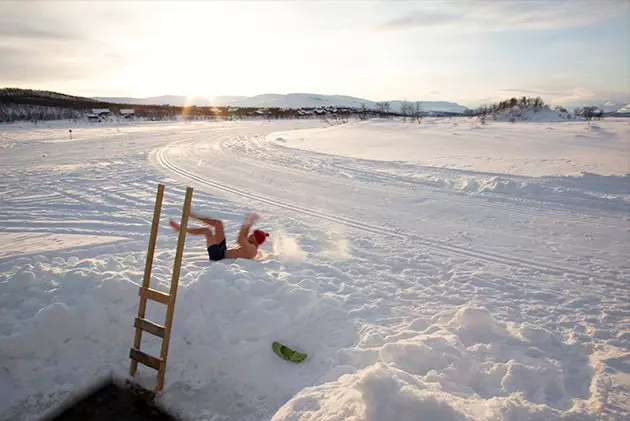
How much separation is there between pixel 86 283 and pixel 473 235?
6899 millimetres

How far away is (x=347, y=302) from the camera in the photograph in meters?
5.50

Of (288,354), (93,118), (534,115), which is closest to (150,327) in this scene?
(288,354)

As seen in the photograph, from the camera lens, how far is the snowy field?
12.9ft

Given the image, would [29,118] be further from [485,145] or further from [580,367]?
[580,367]

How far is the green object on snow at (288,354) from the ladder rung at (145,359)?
1.35m

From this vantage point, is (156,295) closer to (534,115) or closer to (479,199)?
(479,199)

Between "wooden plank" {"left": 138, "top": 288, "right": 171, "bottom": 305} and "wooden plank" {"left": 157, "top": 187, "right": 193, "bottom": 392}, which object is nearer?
"wooden plank" {"left": 157, "top": 187, "right": 193, "bottom": 392}

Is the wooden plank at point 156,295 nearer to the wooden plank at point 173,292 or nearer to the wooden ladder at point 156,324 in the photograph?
the wooden ladder at point 156,324

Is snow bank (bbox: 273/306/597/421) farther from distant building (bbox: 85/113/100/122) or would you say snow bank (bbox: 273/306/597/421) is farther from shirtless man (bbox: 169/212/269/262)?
distant building (bbox: 85/113/100/122)

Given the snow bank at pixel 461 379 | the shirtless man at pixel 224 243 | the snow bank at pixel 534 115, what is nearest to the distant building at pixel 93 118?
the snow bank at pixel 534 115

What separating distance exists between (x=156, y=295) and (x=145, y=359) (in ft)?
2.49

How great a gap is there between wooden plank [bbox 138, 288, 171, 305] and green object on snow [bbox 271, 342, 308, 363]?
4.59ft

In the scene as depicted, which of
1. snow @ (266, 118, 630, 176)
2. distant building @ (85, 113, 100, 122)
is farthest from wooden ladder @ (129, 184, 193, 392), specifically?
distant building @ (85, 113, 100, 122)

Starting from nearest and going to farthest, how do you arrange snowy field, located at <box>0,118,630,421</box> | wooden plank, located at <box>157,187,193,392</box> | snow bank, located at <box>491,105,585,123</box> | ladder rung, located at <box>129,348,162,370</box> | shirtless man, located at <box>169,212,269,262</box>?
snowy field, located at <box>0,118,630,421</box> → wooden plank, located at <box>157,187,193,392</box> → ladder rung, located at <box>129,348,162,370</box> → shirtless man, located at <box>169,212,269,262</box> → snow bank, located at <box>491,105,585,123</box>
